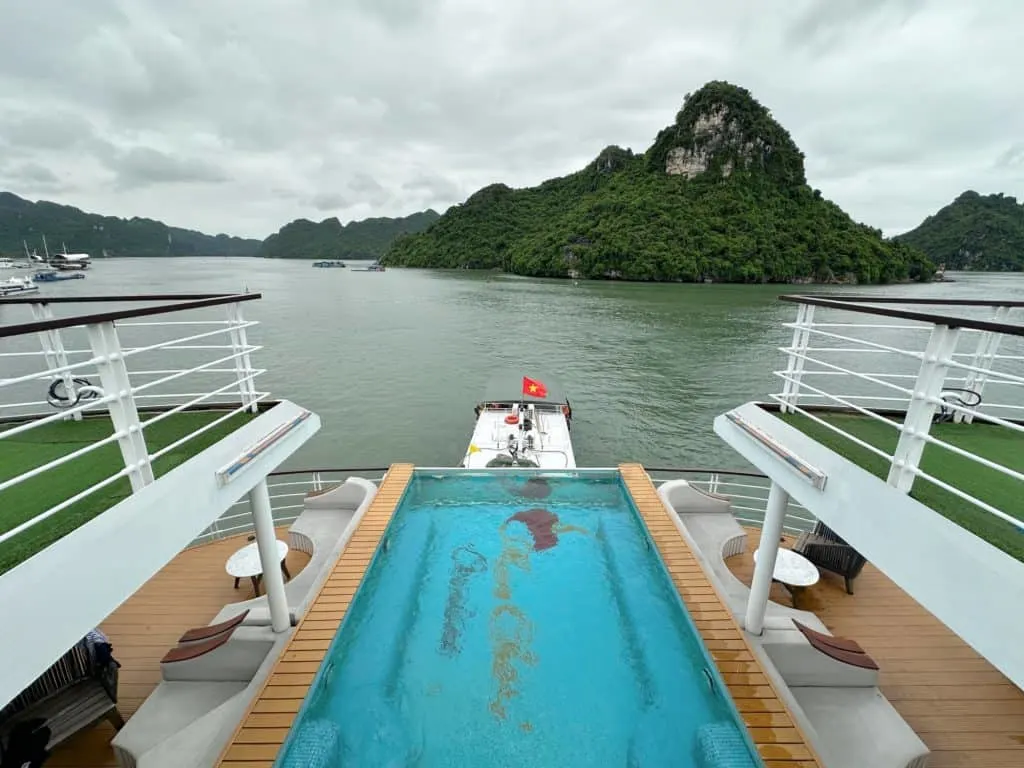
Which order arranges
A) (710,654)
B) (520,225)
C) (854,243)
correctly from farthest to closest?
(520,225), (854,243), (710,654)

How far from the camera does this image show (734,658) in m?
4.38

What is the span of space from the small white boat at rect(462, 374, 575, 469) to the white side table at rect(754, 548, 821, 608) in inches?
146

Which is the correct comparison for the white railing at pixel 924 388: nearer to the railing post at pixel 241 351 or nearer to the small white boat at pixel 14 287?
the railing post at pixel 241 351

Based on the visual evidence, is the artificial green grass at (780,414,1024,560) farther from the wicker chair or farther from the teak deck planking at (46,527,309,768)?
the teak deck planking at (46,527,309,768)

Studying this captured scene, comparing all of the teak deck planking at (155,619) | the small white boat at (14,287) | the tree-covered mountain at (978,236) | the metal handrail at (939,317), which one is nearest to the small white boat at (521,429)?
the teak deck planking at (155,619)

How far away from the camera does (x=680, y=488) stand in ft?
23.8

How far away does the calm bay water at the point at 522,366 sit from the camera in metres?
17.0

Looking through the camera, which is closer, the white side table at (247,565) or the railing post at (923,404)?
the railing post at (923,404)

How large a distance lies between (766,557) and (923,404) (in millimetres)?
2070

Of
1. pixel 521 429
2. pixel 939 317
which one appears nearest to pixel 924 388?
pixel 939 317

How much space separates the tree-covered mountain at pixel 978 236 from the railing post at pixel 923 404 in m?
181

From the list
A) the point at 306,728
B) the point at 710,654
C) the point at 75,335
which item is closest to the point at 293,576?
the point at 306,728

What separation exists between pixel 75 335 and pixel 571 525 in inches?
1379

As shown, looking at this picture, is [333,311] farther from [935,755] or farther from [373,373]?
[935,755]
